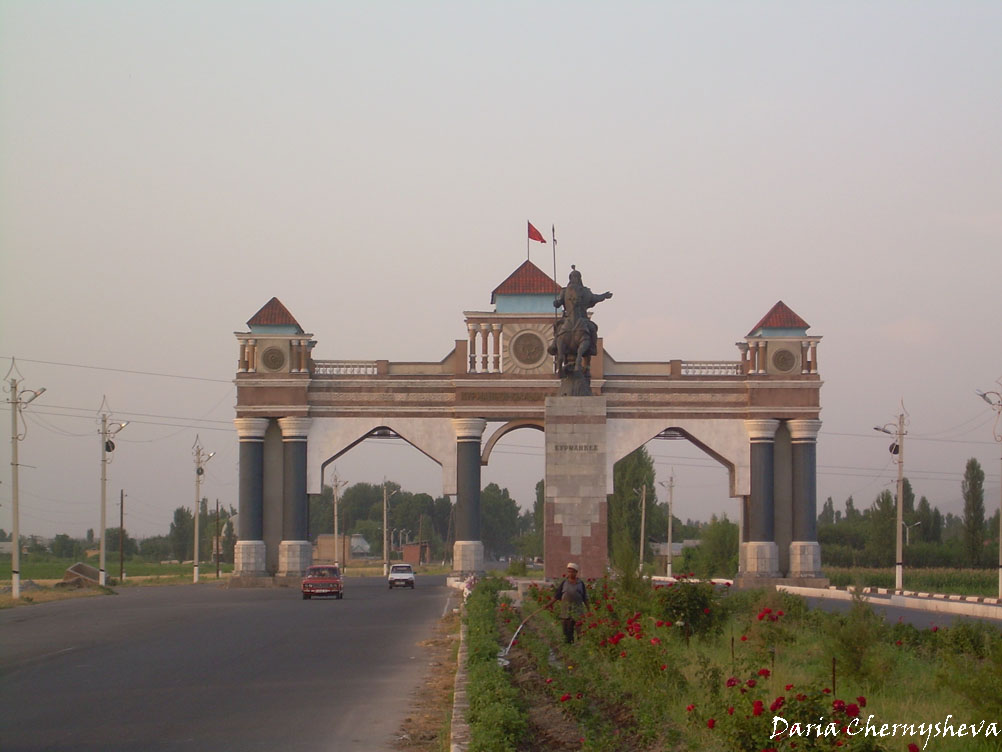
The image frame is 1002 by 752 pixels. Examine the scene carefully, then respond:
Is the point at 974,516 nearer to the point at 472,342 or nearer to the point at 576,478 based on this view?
the point at 472,342

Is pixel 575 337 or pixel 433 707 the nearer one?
pixel 433 707

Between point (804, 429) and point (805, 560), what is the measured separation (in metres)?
5.34

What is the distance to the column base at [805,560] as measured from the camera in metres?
53.1

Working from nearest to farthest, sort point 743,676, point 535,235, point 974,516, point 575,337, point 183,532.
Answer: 1. point 743,676
2. point 575,337
3. point 535,235
4. point 974,516
5. point 183,532

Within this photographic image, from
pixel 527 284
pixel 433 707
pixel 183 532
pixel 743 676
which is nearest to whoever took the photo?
pixel 743 676

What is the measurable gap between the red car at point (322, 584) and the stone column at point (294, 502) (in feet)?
27.2

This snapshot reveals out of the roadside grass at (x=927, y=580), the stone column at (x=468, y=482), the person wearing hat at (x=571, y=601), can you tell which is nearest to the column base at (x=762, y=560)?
the roadside grass at (x=927, y=580)

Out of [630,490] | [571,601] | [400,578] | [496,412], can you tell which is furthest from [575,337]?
[630,490]

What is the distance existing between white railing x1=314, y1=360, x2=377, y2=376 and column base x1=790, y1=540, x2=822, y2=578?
61.5 ft

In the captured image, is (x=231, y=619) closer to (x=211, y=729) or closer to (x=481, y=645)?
(x=481, y=645)

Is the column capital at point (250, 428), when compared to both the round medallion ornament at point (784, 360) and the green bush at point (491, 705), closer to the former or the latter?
the round medallion ornament at point (784, 360)

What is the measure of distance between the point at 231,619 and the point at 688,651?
16686 mm

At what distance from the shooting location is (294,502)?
54.5 metres

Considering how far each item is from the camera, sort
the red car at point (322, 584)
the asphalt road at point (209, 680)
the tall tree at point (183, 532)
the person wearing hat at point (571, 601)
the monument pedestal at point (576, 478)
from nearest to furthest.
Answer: the asphalt road at point (209, 680)
the person wearing hat at point (571, 601)
the monument pedestal at point (576, 478)
the red car at point (322, 584)
the tall tree at point (183, 532)
